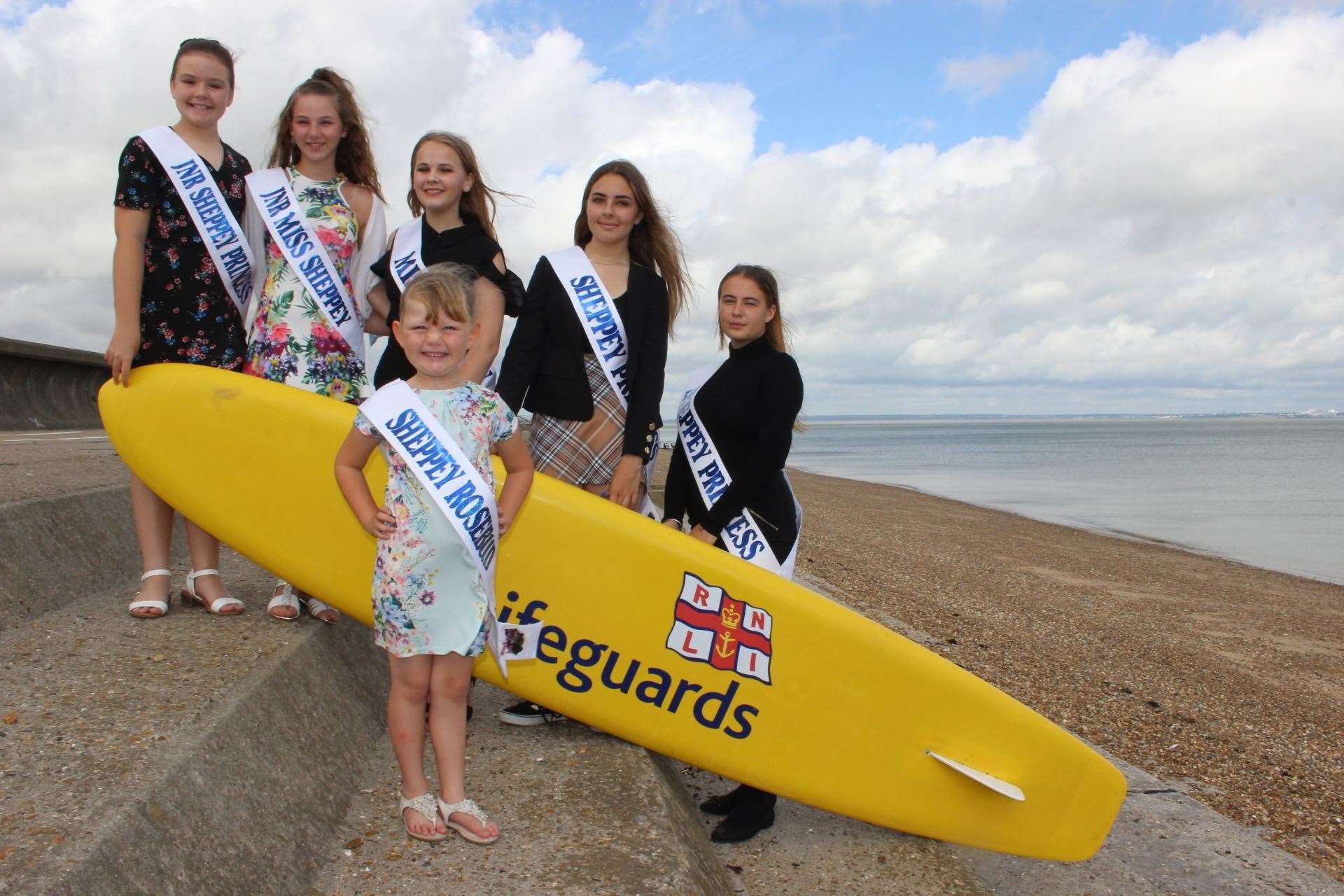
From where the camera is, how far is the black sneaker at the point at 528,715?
9.21 feet

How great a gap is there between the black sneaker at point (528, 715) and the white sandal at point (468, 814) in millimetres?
746

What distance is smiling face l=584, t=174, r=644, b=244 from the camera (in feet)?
8.91

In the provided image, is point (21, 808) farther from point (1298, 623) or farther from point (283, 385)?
point (1298, 623)

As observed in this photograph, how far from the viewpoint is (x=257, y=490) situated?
2.74m

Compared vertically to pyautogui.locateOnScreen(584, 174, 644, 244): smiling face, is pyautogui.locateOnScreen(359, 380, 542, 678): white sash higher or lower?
lower

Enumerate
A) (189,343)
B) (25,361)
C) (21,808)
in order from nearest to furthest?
(21,808)
(189,343)
(25,361)

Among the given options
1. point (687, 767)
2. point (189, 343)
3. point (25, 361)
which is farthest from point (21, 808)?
point (25, 361)

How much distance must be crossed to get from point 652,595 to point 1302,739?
3587 mm

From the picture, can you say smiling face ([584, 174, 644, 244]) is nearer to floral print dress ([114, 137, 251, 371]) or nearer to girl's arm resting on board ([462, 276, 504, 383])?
girl's arm resting on board ([462, 276, 504, 383])

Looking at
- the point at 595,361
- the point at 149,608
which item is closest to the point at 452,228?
the point at 595,361

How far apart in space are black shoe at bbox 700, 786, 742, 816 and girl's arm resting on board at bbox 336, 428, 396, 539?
5.11 feet

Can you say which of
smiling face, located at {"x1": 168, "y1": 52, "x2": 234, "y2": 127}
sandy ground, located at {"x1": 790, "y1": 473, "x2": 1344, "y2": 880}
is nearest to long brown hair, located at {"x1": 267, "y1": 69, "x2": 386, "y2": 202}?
smiling face, located at {"x1": 168, "y1": 52, "x2": 234, "y2": 127}

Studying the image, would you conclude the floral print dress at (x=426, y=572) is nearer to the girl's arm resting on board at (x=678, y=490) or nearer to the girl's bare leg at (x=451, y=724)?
the girl's bare leg at (x=451, y=724)

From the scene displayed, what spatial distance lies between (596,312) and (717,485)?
0.66m
